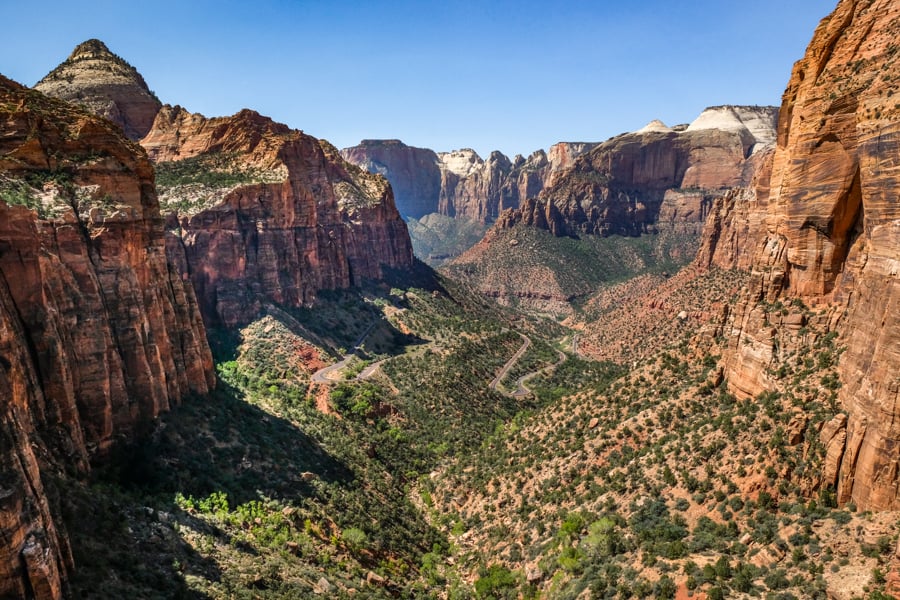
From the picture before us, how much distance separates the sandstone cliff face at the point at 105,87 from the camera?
110 meters

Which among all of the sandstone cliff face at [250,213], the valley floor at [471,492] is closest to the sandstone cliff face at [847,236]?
the valley floor at [471,492]

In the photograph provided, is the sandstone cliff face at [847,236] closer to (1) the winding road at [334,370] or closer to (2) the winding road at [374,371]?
(2) the winding road at [374,371]

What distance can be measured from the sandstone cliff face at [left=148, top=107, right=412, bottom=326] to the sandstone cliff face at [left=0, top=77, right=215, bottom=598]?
3538 cm

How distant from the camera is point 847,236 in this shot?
1561 inches

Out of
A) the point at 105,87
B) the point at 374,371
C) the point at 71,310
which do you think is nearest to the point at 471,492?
the point at 374,371

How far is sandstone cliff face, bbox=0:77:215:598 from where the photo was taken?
27203mm

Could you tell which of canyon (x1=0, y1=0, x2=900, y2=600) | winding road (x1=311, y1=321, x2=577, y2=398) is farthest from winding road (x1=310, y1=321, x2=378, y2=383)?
canyon (x1=0, y1=0, x2=900, y2=600)

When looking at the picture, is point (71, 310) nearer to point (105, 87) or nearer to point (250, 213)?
point (250, 213)

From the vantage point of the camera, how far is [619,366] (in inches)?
4641

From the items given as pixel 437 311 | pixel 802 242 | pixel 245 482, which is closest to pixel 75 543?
pixel 245 482

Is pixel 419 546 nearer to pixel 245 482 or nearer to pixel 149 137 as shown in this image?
pixel 245 482

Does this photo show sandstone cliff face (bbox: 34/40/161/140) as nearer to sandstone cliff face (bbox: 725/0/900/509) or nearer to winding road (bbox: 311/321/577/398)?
winding road (bbox: 311/321/577/398)

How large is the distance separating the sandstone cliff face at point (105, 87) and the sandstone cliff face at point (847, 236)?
116 meters

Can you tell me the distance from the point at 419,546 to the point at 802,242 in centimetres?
4405
